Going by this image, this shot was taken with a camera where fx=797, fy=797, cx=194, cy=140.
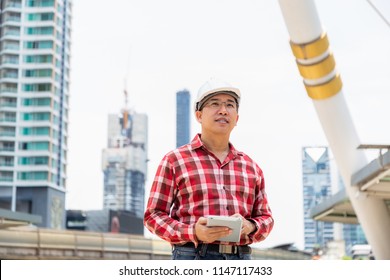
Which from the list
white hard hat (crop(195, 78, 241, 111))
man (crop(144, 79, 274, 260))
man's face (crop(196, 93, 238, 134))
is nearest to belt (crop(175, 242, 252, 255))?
man (crop(144, 79, 274, 260))

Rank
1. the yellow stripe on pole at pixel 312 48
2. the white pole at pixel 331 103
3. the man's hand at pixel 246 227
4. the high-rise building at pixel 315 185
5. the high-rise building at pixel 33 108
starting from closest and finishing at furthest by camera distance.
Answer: the man's hand at pixel 246 227, the white pole at pixel 331 103, the yellow stripe on pole at pixel 312 48, the high-rise building at pixel 315 185, the high-rise building at pixel 33 108

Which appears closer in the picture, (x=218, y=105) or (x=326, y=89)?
(x=218, y=105)

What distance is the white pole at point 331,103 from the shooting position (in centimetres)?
1292

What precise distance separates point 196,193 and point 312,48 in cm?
1057

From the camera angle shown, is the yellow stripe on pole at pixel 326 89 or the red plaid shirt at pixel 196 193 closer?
the red plaid shirt at pixel 196 193

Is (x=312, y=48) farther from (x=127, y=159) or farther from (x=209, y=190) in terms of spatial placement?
(x=127, y=159)

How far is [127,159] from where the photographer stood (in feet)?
591

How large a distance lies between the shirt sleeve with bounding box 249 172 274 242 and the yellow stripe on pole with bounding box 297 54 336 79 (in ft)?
34.3

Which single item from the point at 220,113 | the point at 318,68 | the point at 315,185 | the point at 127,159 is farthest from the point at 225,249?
the point at 127,159

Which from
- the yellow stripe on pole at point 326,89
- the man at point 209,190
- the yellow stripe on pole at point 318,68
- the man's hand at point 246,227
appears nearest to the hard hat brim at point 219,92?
the man at point 209,190

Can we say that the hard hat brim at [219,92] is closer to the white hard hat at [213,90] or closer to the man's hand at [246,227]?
the white hard hat at [213,90]

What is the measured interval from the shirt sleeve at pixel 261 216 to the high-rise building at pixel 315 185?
36.7ft
